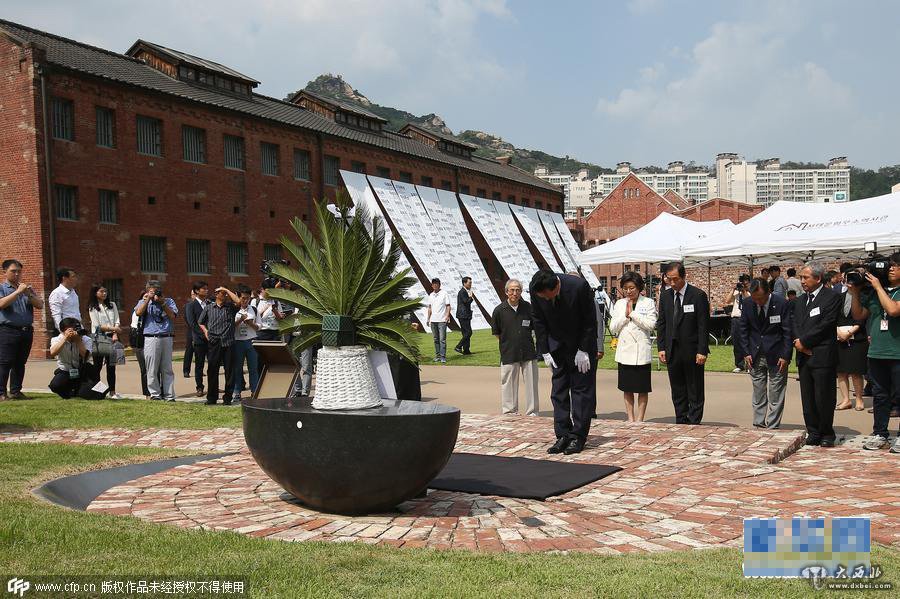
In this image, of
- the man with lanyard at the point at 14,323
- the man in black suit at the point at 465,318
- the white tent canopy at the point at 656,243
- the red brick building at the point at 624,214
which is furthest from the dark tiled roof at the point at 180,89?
the red brick building at the point at 624,214

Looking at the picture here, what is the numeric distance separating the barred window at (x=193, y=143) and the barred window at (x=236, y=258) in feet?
12.4

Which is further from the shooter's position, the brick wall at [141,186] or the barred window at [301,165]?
the barred window at [301,165]

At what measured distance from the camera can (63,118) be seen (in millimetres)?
25281

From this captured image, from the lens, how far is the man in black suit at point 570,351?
7801mm

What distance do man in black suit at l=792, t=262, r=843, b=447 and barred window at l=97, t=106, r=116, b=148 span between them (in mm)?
25104

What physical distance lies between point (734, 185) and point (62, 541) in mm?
160093

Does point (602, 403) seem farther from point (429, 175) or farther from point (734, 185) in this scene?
point (734, 185)

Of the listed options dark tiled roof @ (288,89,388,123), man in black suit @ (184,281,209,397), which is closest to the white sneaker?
man in black suit @ (184,281,209,397)

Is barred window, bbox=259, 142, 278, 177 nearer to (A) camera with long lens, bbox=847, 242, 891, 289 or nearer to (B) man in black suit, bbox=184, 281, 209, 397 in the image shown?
(B) man in black suit, bbox=184, 281, 209, 397

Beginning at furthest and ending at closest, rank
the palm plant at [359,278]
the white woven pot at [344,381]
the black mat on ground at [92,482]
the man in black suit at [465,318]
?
the man in black suit at [465,318]
the palm plant at [359,278]
the black mat on ground at [92,482]
the white woven pot at [344,381]

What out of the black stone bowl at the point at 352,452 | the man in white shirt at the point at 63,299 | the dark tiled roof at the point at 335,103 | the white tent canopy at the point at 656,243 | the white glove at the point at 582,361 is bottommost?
the black stone bowl at the point at 352,452

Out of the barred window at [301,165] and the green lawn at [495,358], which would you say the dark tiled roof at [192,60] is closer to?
the barred window at [301,165]

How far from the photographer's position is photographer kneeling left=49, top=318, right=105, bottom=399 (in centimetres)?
1184

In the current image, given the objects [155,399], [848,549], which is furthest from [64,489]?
[155,399]
